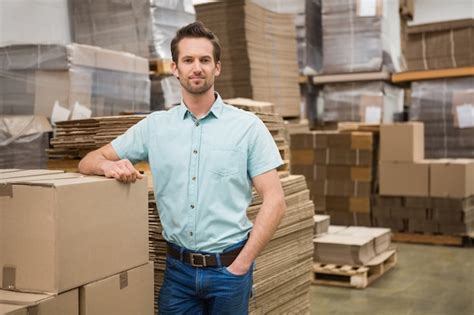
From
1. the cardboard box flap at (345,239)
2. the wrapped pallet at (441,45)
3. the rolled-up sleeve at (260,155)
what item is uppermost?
the wrapped pallet at (441,45)

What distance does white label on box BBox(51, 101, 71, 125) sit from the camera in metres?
4.95

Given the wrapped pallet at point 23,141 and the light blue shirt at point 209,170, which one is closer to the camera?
the light blue shirt at point 209,170

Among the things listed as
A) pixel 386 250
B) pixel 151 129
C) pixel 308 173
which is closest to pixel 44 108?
pixel 151 129

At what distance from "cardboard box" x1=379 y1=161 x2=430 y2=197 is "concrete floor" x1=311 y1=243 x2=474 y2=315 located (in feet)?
3.63

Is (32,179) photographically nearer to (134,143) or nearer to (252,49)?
(134,143)

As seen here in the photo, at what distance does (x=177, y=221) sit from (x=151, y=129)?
0.48 meters

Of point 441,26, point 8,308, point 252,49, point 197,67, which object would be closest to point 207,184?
point 197,67

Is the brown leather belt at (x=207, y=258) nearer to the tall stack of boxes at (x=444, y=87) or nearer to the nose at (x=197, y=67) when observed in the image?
the nose at (x=197, y=67)

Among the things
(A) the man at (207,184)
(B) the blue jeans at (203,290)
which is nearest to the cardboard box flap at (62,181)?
(A) the man at (207,184)

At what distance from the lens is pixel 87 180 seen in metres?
2.64

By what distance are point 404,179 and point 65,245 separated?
6.65m

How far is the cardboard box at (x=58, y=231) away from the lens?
2.42 metres

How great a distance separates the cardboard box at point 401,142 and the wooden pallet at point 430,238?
1060 millimetres

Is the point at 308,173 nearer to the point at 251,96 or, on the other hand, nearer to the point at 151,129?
the point at 251,96
